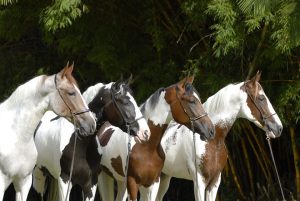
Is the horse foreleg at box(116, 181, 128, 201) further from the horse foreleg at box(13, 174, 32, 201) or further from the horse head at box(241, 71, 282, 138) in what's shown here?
the horse foreleg at box(13, 174, 32, 201)

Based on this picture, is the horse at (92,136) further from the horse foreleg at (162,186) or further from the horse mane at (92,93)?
the horse foreleg at (162,186)

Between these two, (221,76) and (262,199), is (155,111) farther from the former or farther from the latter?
(262,199)

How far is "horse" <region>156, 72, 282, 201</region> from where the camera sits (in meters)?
6.63

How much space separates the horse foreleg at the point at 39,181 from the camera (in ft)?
24.8

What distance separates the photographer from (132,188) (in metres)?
6.35

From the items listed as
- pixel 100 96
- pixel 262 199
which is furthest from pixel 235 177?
pixel 100 96

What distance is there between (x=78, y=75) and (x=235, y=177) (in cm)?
228

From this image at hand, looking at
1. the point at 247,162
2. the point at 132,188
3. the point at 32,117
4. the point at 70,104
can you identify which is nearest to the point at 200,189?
the point at 132,188

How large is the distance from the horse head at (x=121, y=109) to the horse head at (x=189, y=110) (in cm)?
40

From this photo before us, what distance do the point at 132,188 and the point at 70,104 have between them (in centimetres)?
111

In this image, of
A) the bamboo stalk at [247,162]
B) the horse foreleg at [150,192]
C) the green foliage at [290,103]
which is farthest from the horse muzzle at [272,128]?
the bamboo stalk at [247,162]

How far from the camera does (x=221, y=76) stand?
7887mm

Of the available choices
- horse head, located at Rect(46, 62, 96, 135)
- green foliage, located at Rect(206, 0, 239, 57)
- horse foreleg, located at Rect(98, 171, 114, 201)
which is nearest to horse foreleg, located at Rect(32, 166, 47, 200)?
horse foreleg, located at Rect(98, 171, 114, 201)

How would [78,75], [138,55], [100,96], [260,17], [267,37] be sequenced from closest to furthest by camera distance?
[100,96] < [260,17] < [267,37] < [138,55] < [78,75]
